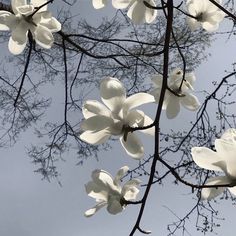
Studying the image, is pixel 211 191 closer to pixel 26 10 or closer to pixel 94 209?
pixel 94 209

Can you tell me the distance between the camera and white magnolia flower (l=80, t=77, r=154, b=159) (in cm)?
85

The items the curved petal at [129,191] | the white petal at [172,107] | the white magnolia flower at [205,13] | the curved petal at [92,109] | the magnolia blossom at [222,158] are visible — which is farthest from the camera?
the white magnolia flower at [205,13]

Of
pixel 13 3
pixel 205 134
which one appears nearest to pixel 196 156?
pixel 13 3

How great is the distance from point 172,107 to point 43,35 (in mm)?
333

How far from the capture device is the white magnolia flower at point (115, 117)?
0.85 metres

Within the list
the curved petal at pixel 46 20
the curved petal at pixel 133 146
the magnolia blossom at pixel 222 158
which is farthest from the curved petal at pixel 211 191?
the curved petal at pixel 46 20

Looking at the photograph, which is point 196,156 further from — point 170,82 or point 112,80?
point 170,82

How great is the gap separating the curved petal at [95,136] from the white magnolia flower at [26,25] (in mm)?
390

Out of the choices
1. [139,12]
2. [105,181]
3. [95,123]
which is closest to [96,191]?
[105,181]

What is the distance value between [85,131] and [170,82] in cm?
40

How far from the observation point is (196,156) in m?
0.77

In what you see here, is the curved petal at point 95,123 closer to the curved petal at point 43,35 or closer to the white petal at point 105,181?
the white petal at point 105,181

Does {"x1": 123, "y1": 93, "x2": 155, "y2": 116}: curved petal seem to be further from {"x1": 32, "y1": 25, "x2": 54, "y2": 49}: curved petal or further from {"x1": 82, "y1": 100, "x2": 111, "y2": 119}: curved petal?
{"x1": 32, "y1": 25, "x2": 54, "y2": 49}: curved petal

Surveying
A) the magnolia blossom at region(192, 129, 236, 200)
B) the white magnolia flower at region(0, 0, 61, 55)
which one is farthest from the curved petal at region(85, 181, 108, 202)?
the white magnolia flower at region(0, 0, 61, 55)
